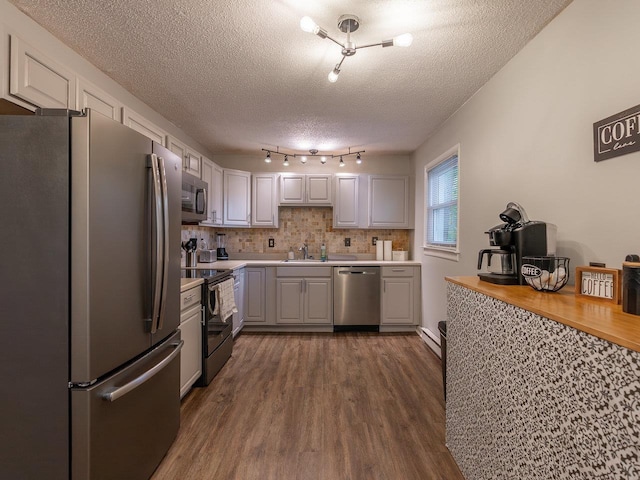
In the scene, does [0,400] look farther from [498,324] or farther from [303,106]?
[303,106]

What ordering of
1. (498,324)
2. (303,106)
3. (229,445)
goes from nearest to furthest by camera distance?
(498,324)
(229,445)
(303,106)

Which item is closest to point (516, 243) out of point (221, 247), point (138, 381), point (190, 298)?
point (138, 381)

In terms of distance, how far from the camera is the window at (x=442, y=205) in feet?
9.83

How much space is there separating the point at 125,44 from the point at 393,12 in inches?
64.2

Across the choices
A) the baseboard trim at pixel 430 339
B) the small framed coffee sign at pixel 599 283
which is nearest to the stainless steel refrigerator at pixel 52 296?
the small framed coffee sign at pixel 599 283

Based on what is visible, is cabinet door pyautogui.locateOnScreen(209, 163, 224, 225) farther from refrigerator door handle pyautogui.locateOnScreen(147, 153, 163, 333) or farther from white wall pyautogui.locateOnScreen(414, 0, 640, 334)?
white wall pyautogui.locateOnScreen(414, 0, 640, 334)

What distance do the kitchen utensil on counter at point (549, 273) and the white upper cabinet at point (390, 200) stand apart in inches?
118

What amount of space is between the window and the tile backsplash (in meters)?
0.95

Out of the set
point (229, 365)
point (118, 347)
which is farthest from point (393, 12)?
point (229, 365)

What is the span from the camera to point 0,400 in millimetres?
1156

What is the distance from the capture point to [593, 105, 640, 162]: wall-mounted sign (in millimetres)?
1169

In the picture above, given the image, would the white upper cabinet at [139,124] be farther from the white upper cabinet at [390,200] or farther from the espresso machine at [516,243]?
the white upper cabinet at [390,200]

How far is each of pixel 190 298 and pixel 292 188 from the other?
7.91 feet

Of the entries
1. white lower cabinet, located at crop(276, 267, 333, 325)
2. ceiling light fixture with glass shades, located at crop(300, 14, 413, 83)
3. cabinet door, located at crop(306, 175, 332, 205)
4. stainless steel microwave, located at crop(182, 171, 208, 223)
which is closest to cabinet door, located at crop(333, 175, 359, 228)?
cabinet door, located at crop(306, 175, 332, 205)
